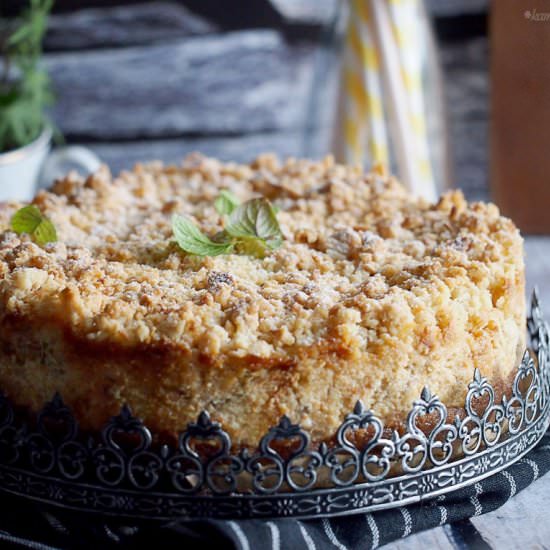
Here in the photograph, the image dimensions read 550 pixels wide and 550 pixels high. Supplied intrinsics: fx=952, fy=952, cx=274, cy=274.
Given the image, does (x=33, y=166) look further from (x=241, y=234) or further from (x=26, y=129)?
(x=241, y=234)

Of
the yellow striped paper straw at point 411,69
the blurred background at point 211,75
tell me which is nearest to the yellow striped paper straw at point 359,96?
the yellow striped paper straw at point 411,69

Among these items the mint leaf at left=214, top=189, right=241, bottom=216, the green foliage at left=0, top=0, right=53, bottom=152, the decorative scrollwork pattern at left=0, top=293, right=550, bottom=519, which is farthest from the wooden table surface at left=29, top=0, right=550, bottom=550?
the decorative scrollwork pattern at left=0, top=293, right=550, bottom=519

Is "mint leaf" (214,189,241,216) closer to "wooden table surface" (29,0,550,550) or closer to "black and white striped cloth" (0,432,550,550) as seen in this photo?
"black and white striped cloth" (0,432,550,550)

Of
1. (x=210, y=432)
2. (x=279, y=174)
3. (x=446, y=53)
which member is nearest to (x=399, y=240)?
(x=279, y=174)

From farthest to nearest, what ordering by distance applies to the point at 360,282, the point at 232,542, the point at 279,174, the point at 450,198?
the point at 279,174, the point at 450,198, the point at 360,282, the point at 232,542

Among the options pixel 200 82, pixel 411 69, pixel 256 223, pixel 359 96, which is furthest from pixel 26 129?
pixel 256 223

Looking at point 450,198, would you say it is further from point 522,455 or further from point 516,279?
point 522,455

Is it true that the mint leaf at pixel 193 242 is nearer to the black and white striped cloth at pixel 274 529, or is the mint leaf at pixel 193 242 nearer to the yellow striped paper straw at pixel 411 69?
the black and white striped cloth at pixel 274 529

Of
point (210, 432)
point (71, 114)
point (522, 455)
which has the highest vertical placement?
point (210, 432)
